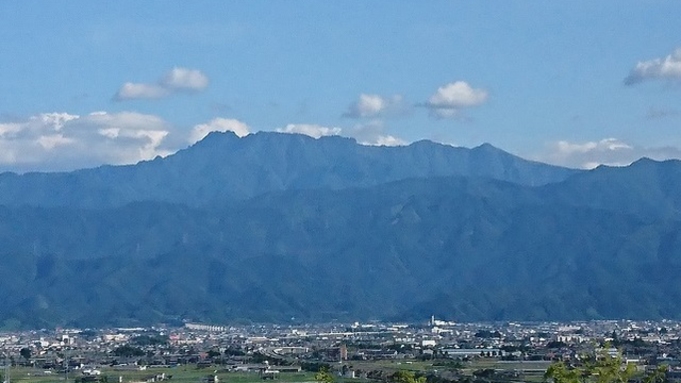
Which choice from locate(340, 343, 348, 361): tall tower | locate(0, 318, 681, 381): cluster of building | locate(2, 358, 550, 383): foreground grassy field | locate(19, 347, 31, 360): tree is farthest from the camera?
locate(19, 347, 31, 360): tree

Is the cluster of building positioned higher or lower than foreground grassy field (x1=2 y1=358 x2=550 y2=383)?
higher

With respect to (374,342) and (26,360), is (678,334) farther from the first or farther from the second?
(26,360)

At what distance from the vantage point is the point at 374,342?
5615 inches

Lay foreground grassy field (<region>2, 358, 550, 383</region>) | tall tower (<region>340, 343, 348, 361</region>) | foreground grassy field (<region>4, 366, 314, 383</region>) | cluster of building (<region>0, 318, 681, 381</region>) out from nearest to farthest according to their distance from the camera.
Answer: foreground grassy field (<region>4, 366, 314, 383</region>)
foreground grassy field (<region>2, 358, 550, 383</region>)
cluster of building (<region>0, 318, 681, 381</region>)
tall tower (<region>340, 343, 348, 361</region>)

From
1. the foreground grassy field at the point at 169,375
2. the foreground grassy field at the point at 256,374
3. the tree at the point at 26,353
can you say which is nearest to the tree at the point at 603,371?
the foreground grassy field at the point at 256,374

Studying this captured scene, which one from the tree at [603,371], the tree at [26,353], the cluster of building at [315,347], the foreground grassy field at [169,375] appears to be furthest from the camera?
the tree at [26,353]

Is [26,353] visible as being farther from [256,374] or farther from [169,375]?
[256,374]

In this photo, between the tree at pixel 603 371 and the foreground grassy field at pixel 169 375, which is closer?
the tree at pixel 603 371

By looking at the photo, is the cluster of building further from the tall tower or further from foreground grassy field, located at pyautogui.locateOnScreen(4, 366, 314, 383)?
foreground grassy field, located at pyautogui.locateOnScreen(4, 366, 314, 383)

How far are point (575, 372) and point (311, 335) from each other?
129589 millimetres

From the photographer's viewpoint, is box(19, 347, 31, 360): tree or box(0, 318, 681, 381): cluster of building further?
box(19, 347, 31, 360): tree

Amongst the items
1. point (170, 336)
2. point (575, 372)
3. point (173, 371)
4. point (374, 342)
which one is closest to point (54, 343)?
point (170, 336)

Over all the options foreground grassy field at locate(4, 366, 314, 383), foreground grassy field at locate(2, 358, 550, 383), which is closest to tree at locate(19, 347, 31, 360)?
foreground grassy field at locate(2, 358, 550, 383)

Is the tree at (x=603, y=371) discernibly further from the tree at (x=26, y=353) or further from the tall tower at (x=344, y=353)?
the tree at (x=26, y=353)
